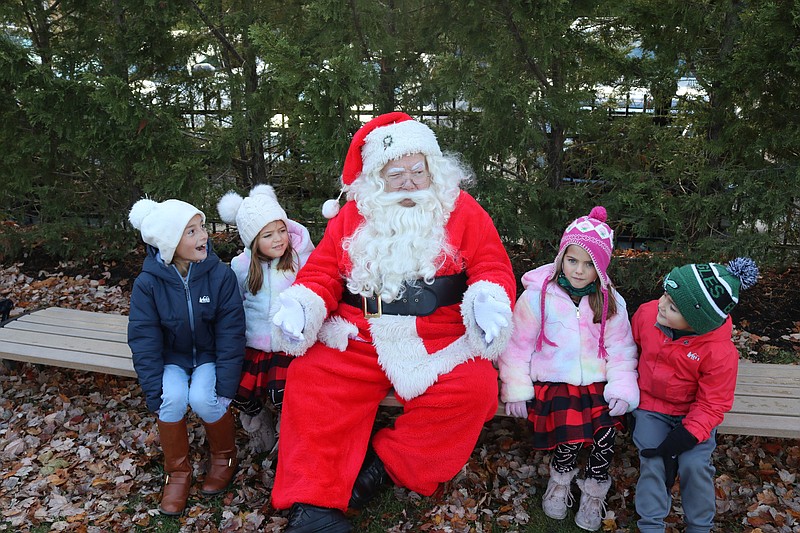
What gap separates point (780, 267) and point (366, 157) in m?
3.95

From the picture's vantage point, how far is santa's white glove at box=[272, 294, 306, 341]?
3209 millimetres

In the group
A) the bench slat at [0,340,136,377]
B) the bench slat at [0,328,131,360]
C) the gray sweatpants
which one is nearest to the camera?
the gray sweatpants

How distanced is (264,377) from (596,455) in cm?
188

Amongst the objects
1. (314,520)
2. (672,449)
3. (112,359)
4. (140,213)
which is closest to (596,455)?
(672,449)

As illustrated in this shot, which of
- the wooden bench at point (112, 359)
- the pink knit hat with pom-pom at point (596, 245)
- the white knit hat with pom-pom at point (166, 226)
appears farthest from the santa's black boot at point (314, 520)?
the white knit hat with pom-pom at point (166, 226)

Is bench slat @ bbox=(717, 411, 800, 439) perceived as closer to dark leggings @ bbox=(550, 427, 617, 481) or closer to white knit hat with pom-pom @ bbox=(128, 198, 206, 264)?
dark leggings @ bbox=(550, 427, 617, 481)

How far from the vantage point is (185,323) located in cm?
341

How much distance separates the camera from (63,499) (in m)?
3.41

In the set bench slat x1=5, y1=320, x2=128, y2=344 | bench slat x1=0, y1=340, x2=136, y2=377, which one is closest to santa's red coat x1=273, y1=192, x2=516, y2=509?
bench slat x1=0, y1=340, x2=136, y2=377

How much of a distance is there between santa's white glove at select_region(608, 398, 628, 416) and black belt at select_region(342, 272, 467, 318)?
944 millimetres

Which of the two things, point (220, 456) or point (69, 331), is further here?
point (69, 331)

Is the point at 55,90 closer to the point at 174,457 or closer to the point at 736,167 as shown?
the point at 174,457

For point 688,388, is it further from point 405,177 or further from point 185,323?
point 185,323

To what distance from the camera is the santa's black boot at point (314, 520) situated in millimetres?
2922
